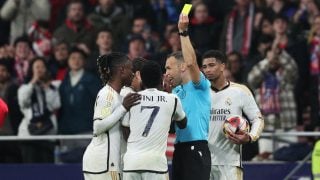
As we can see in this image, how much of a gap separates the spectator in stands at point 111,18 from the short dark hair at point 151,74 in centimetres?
741

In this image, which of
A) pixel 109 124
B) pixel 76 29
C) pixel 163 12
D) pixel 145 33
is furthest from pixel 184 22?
pixel 163 12

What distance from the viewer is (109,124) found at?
12273 millimetres

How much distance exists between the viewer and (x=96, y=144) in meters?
12.5

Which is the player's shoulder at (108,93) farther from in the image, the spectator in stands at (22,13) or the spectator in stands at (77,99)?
the spectator in stands at (22,13)

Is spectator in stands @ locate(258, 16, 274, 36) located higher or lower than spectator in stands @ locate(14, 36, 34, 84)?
higher

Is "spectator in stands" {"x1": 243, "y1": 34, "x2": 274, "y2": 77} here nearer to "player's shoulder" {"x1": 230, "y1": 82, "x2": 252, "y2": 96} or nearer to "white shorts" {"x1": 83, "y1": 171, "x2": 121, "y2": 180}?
"player's shoulder" {"x1": 230, "y1": 82, "x2": 252, "y2": 96}

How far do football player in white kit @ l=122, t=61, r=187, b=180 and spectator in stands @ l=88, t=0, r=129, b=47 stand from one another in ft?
24.4

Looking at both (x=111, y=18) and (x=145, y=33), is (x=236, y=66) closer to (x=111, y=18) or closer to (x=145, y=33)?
(x=145, y=33)

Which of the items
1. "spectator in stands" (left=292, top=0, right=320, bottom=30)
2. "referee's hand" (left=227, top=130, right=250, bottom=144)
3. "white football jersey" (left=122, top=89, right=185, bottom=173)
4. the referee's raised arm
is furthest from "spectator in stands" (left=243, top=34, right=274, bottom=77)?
"white football jersey" (left=122, top=89, right=185, bottom=173)

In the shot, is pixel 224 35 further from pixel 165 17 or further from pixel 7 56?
pixel 7 56

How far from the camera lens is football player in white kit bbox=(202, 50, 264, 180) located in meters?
13.5

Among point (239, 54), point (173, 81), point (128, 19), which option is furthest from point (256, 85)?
point (173, 81)

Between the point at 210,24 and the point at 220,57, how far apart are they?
6.10 metres

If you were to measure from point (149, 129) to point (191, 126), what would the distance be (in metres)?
0.69
